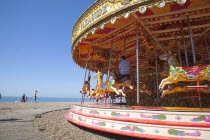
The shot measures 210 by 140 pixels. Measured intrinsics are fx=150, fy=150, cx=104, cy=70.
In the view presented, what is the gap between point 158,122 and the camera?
370 cm

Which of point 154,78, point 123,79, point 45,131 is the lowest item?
point 45,131

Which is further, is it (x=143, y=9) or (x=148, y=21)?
(x=148, y=21)

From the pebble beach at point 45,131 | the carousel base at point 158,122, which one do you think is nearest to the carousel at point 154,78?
the carousel base at point 158,122

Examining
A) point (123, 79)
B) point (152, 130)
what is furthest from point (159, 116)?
point (123, 79)

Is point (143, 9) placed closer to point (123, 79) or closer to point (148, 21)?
point (148, 21)

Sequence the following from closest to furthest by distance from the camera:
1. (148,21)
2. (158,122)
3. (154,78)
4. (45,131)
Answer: (158,122)
(45,131)
(148,21)
(154,78)

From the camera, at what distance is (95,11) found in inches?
239

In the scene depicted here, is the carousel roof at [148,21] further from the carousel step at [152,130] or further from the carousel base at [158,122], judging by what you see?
the carousel step at [152,130]

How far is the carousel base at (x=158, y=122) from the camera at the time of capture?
3318 mm

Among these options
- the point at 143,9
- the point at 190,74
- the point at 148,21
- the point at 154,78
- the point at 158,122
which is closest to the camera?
the point at 158,122

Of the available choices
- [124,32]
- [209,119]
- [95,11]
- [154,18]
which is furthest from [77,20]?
[209,119]

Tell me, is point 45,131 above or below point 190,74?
below

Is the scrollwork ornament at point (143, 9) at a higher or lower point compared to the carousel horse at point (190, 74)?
higher

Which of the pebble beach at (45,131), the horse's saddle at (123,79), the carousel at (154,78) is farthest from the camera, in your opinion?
the horse's saddle at (123,79)
